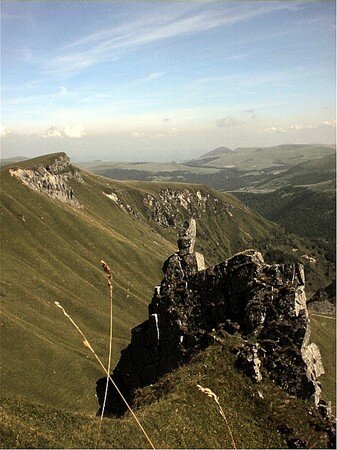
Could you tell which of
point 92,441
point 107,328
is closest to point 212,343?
point 92,441

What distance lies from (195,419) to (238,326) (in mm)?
13302

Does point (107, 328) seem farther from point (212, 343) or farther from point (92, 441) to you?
point (92, 441)

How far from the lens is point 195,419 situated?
28.3 metres

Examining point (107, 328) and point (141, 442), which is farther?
point (107, 328)

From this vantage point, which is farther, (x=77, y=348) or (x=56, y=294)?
(x=56, y=294)

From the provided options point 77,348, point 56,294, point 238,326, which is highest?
point 238,326

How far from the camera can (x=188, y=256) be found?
5941 centimetres

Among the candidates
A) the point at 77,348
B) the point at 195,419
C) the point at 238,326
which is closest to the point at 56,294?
the point at 77,348

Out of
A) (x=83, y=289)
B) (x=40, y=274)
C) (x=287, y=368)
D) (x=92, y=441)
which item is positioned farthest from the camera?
(x=83, y=289)

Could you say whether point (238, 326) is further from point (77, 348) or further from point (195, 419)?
point (77, 348)

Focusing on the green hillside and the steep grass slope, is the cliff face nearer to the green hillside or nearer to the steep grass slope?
the steep grass slope

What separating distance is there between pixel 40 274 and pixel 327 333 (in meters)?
117

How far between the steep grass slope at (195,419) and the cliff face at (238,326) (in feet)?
7.29

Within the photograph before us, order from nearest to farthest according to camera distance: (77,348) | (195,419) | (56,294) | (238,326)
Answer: (195,419)
(238,326)
(77,348)
(56,294)
